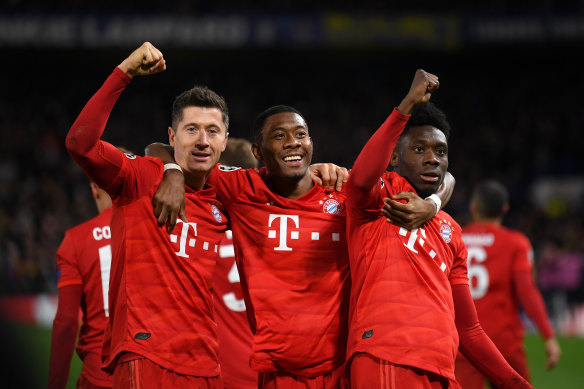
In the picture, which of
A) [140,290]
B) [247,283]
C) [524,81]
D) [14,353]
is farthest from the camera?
[524,81]

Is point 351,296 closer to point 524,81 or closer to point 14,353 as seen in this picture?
point 14,353

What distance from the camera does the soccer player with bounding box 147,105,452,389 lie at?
380 cm

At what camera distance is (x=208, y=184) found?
4.07m

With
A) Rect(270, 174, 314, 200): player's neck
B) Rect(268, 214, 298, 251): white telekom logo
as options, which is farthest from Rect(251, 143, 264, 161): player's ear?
Rect(268, 214, 298, 251): white telekom logo

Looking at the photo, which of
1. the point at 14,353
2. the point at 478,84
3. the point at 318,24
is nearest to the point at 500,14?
the point at 478,84

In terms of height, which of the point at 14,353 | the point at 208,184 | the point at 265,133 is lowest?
the point at 14,353

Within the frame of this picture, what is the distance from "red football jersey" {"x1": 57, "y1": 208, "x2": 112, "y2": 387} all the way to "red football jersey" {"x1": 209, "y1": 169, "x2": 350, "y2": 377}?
1263 millimetres

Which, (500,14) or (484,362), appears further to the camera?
(500,14)

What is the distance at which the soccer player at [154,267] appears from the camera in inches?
138

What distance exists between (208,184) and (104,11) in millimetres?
17928

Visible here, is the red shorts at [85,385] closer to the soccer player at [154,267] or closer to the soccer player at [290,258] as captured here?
the soccer player at [154,267]

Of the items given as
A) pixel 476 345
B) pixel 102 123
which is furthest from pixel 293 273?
pixel 102 123

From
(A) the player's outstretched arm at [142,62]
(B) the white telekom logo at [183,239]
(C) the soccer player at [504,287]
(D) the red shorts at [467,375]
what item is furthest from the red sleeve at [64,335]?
(C) the soccer player at [504,287]

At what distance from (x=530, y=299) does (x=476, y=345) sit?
2.79 metres
